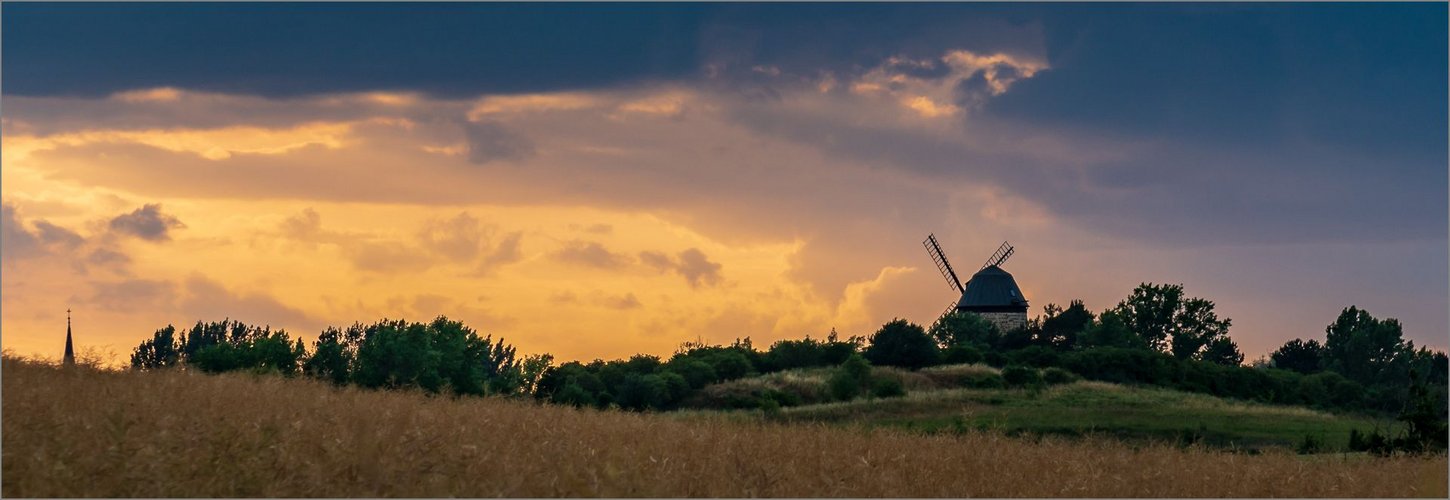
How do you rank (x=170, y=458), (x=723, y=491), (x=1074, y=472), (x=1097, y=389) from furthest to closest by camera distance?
(x=1097, y=389)
(x=1074, y=472)
(x=723, y=491)
(x=170, y=458)

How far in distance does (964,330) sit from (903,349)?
22847mm

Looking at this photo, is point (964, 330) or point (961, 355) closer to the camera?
point (961, 355)

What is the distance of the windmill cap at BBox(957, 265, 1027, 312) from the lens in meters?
90.8

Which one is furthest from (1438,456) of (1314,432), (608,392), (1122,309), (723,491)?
(1122,309)

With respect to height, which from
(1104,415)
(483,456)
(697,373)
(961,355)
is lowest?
(1104,415)

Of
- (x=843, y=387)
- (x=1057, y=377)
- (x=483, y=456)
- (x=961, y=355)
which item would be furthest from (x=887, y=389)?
(x=483, y=456)

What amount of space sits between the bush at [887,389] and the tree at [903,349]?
772 centimetres

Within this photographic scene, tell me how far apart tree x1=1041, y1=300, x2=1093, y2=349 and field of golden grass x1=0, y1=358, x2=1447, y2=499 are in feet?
193

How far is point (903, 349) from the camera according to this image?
58719mm

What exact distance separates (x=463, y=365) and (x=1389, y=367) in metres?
63.3

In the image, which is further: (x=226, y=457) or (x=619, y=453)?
(x=619, y=453)

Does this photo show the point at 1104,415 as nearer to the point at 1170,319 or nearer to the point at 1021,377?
the point at 1021,377

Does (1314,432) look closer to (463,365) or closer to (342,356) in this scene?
(463,365)

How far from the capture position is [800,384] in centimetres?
5281
